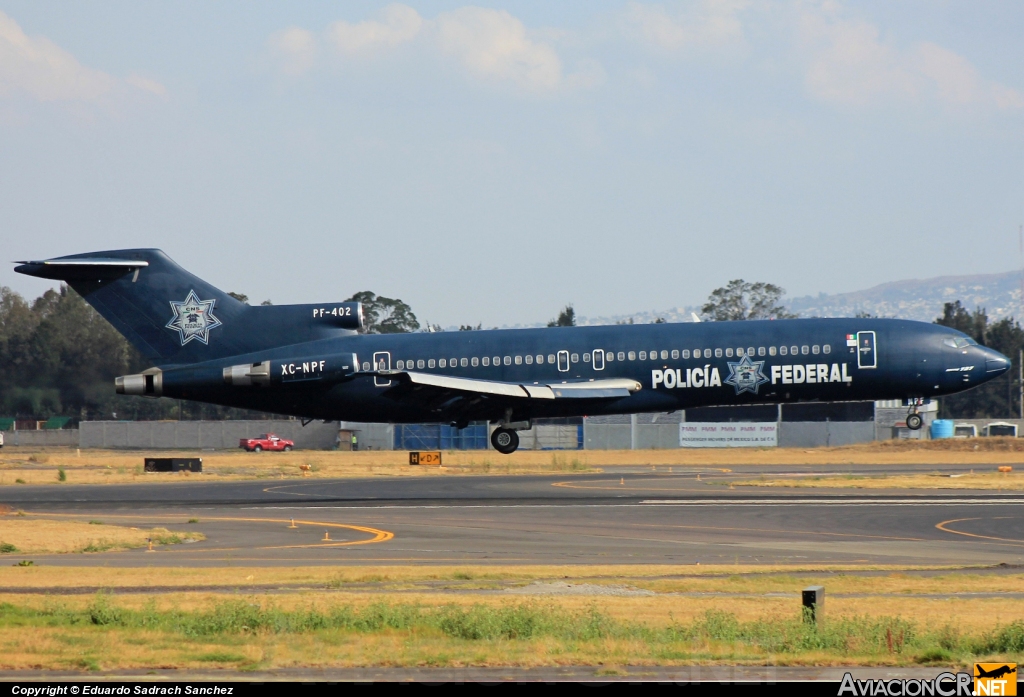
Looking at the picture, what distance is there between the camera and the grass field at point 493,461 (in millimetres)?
62250

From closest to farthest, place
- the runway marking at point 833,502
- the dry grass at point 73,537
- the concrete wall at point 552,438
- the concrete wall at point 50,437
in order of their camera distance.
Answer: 1. the dry grass at point 73,537
2. the runway marking at point 833,502
3. the concrete wall at point 552,438
4. the concrete wall at point 50,437

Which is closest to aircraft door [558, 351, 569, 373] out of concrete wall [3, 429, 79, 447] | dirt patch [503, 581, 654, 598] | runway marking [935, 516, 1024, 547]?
runway marking [935, 516, 1024, 547]

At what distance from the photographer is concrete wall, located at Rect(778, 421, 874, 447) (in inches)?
3605

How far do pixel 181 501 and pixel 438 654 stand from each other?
3225cm

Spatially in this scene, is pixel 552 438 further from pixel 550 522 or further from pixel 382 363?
pixel 550 522

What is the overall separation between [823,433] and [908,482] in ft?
141

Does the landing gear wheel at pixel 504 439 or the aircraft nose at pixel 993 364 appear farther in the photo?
the aircraft nose at pixel 993 364

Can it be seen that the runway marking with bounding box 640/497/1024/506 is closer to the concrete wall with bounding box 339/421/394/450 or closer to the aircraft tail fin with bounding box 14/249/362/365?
the aircraft tail fin with bounding box 14/249/362/365

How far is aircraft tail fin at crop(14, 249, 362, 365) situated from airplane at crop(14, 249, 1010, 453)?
0.05 metres

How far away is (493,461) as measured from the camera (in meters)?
71.2

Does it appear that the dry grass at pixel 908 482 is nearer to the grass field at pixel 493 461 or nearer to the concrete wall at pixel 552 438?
the grass field at pixel 493 461

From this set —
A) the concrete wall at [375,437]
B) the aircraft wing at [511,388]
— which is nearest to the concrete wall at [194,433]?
the concrete wall at [375,437]

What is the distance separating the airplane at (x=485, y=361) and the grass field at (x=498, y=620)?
756 inches

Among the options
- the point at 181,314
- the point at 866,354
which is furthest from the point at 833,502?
the point at 181,314
